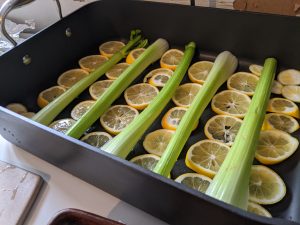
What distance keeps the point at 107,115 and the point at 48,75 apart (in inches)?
11.5

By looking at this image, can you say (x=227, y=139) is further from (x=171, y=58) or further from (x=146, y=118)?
(x=171, y=58)

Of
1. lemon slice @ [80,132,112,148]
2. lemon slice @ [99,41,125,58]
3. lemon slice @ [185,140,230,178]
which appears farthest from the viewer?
lemon slice @ [99,41,125,58]

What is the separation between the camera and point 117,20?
3.83 ft

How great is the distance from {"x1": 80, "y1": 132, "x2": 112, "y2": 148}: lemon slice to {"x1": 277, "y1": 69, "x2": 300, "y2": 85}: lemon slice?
1.84 feet

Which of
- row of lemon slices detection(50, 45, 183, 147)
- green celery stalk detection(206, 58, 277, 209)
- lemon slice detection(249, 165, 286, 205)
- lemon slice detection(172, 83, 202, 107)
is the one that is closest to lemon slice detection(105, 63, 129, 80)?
→ row of lemon slices detection(50, 45, 183, 147)

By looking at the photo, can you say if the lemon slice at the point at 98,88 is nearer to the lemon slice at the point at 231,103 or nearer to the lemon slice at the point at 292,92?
the lemon slice at the point at 231,103

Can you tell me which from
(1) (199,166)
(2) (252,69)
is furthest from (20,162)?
(2) (252,69)

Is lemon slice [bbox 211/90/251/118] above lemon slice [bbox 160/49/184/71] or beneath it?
beneath

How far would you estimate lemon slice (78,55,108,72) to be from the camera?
43.4 inches

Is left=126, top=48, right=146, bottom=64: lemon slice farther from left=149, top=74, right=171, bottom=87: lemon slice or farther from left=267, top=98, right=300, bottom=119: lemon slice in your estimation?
left=267, top=98, right=300, bottom=119: lemon slice

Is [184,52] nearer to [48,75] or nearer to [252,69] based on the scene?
[252,69]

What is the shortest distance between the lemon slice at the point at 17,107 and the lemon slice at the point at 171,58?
49 cm

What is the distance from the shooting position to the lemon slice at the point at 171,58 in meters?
Result: 1.06

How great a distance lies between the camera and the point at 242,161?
0.66 meters
